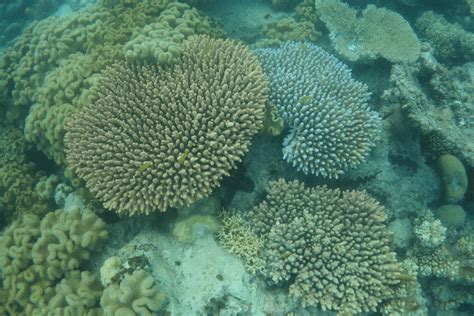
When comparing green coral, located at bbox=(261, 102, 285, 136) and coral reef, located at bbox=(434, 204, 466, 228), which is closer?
green coral, located at bbox=(261, 102, 285, 136)

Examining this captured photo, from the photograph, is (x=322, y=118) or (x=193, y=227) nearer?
(x=193, y=227)

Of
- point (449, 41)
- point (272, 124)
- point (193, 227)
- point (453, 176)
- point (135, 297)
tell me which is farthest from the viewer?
point (449, 41)

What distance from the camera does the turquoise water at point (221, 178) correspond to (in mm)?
4656

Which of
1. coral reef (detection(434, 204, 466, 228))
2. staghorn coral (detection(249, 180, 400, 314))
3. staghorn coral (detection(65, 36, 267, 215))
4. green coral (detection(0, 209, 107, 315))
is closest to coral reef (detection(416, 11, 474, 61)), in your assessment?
coral reef (detection(434, 204, 466, 228))

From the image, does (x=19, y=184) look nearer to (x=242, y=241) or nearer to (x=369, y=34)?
(x=242, y=241)

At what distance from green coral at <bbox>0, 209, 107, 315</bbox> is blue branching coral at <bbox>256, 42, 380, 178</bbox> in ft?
9.46

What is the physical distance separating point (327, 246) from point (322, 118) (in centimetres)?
177

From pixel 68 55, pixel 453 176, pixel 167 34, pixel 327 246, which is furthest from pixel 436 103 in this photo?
pixel 68 55

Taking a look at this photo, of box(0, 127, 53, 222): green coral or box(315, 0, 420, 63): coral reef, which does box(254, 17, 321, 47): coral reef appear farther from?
box(0, 127, 53, 222): green coral

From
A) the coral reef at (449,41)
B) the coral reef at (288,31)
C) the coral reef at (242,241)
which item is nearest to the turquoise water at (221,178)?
the coral reef at (242,241)

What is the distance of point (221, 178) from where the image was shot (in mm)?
4699

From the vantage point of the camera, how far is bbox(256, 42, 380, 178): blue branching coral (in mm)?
5383

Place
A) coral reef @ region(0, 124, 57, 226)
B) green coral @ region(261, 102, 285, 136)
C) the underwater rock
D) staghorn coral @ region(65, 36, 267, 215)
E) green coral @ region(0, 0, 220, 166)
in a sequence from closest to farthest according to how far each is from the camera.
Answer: staghorn coral @ region(65, 36, 267, 215), green coral @ region(261, 102, 285, 136), green coral @ region(0, 0, 220, 166), the underwater rock, coral reef @ region(0, 124, 57, 226)

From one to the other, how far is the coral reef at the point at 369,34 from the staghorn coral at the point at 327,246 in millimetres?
3169
